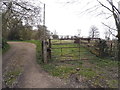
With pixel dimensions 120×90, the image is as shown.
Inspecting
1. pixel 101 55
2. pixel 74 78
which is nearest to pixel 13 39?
pixel 101 55

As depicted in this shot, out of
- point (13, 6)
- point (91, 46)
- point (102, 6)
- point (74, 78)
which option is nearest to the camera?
point (74, 78)

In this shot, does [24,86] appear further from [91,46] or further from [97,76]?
[91,46]

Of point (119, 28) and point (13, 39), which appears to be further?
point (13, 39)

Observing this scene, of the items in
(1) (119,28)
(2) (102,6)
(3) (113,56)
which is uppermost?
(2) (102,6)

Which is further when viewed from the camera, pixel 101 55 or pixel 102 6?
pixel 101 55

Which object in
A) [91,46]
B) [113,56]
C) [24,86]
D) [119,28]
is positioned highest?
[119,28]

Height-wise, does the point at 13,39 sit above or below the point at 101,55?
above

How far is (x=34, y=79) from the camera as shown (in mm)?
5277

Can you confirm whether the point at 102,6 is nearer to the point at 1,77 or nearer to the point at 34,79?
the point at 34,79

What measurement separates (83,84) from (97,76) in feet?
3.72

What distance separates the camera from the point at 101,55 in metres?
9.34

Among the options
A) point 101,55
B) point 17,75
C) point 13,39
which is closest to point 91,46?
point 101,55

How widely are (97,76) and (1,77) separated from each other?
4798 millimetres

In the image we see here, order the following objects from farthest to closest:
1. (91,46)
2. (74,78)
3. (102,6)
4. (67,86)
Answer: (91,46)
(102,6)
(74,78)
(67,86)
